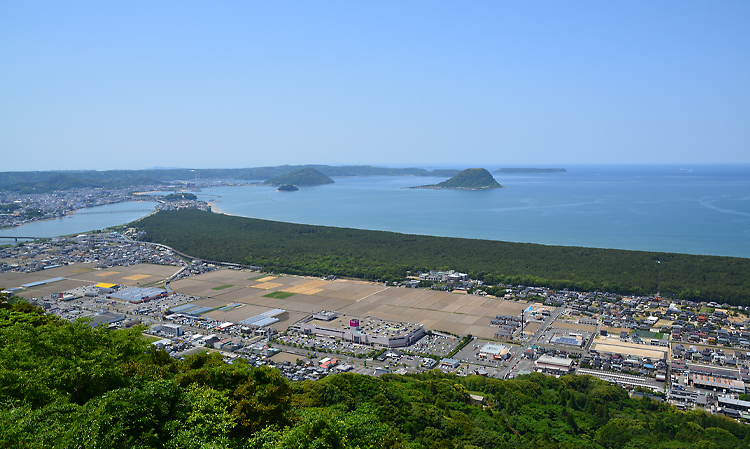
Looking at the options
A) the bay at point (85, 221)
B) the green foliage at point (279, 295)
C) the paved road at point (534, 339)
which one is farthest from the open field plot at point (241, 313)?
the bay at point (85, 221)

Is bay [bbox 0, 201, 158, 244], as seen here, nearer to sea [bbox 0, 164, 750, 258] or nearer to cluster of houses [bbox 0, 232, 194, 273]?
sea [bbox 0, 164, 750, 258]

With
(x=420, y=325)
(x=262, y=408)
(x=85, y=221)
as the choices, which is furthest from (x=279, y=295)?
(x=85, y=221)

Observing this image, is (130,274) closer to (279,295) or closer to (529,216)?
(279,295)

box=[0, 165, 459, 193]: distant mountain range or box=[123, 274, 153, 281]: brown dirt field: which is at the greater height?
box=[0, 165, 459, 193]: distant mountain range

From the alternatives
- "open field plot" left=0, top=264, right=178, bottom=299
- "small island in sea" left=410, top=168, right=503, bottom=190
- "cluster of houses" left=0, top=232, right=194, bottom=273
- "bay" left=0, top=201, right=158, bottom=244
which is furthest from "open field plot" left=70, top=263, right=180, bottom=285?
"small island in sea" left=410, top=168, right=503, bottom=190

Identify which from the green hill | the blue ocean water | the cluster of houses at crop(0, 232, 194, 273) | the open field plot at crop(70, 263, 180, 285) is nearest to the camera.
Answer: the open field plot at crop(70, 263, 180, 285)

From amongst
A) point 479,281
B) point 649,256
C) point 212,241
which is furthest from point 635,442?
point 212,241
